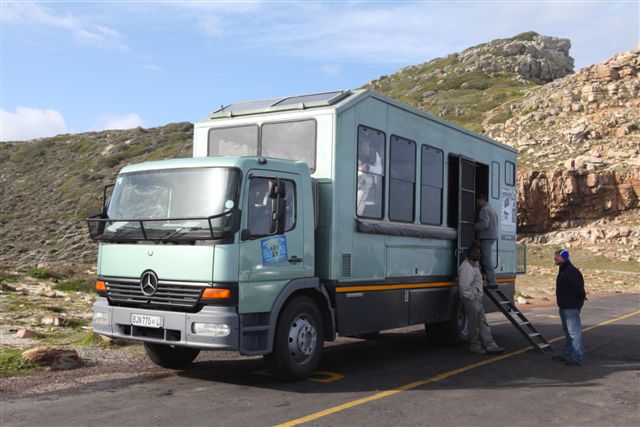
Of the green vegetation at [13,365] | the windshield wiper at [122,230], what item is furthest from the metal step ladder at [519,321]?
the green vegetation at [13,365]

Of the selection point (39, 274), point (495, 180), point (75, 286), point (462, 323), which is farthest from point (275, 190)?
point (39, 274)

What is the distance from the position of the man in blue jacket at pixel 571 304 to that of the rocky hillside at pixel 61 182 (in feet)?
108

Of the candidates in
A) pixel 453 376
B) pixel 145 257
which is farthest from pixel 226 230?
pixel 453 376

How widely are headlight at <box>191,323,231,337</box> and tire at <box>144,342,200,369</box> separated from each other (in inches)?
74.1

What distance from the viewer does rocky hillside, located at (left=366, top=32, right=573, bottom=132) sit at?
259ft

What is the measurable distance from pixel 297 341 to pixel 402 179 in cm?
351

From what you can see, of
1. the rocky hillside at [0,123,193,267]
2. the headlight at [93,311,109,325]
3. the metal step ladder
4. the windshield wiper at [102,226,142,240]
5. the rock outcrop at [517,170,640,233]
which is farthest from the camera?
the rock outcrop at [517,170,640,233]

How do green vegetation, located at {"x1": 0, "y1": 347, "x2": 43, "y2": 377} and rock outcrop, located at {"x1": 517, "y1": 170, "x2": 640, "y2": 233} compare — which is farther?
rock outcrop, located at {"x1": 517, "y1": 170, "x2": 640, "y2": 233}

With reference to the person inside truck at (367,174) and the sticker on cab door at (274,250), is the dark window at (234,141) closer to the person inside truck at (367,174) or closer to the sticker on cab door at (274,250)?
the person inside truck at (367,174)

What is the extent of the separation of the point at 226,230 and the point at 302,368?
215 cm

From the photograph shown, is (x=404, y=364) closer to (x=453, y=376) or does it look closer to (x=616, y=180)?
(x=453, y=376)

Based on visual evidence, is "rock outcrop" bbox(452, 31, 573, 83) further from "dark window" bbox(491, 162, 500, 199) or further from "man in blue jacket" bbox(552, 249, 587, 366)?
"man in blue jacket" bbox(552, 249, 587, 366)

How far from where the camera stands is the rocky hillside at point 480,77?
78875mm

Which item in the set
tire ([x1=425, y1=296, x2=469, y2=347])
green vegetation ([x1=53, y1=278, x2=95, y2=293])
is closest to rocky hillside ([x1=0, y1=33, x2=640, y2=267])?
green vegetation ([x1=53, y1=278, x2=95, y2=293])
